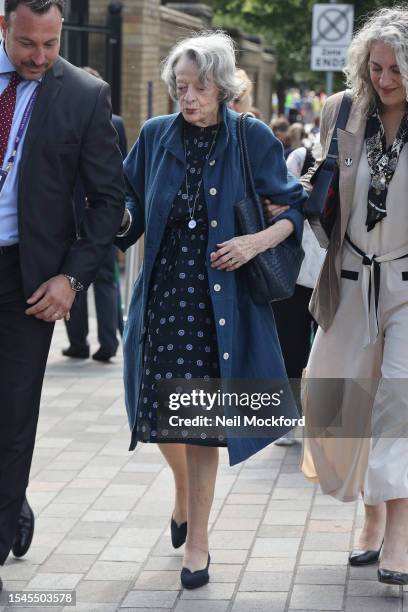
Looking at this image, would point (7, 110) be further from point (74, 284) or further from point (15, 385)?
point (15, 385)

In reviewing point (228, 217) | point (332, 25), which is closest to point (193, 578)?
point (228, 217)

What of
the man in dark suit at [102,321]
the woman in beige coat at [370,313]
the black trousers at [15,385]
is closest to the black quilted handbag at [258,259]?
the woman in beige coat at [370,313]

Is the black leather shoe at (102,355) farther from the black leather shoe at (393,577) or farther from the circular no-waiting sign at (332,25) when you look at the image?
the circular no-waiting sign at (332,25)

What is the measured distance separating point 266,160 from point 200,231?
0.35 metres

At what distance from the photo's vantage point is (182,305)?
4797 mm

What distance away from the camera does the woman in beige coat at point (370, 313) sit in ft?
15.5

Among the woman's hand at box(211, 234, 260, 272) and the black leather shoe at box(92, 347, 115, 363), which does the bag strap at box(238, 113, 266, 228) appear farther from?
the black leather shoe at box(92, 347, 115, 363)

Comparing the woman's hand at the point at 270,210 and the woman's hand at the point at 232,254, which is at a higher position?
the woman's hand at the point at 270,210

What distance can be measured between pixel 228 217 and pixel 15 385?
0.94 m

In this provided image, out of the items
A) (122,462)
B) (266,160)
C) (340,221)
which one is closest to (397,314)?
(340,221)

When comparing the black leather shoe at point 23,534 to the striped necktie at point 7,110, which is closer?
the striped necktie at point 7,110

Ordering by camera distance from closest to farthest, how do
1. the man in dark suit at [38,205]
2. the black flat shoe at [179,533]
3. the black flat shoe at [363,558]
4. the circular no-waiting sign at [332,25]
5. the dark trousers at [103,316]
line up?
1. the man in dark suit at [38,205]
2. the black flat shoe at [363,558]
3. the black flat shoe at [179,533]
4. the dark trousers at [103,316]
5. the circular no-waiting sign at [332,25]

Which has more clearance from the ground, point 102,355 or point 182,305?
point 182,305

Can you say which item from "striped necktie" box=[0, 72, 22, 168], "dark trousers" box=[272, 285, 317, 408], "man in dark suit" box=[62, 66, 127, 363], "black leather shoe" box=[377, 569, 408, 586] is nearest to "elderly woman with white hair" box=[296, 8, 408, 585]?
"black leather shoe" box=[377, 569, 408, 586]
